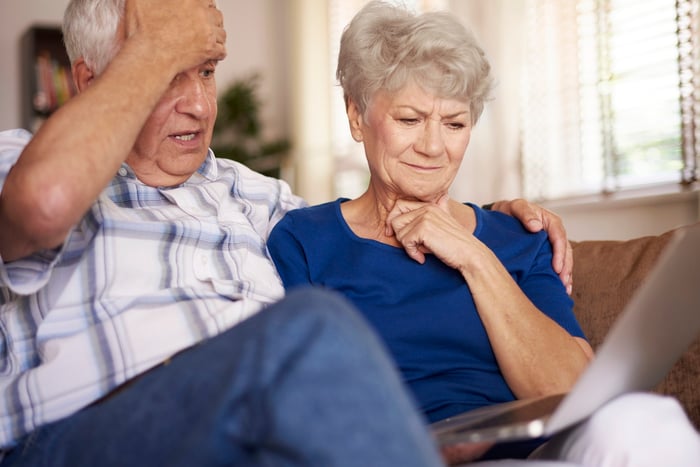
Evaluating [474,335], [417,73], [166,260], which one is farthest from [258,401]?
[417,73]

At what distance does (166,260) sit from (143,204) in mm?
148

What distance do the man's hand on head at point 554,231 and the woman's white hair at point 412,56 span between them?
0.22 m

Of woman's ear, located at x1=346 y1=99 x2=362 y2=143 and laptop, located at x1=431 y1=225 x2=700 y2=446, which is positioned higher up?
woman's ear, located at x1=346 y1=99 x2=362 y2=143

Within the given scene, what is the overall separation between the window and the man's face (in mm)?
2227

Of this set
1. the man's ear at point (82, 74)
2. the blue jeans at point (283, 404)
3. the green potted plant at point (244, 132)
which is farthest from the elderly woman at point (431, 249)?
the green potted plant at point (244, 132)

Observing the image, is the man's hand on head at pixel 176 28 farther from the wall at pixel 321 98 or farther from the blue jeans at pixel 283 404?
the wall at pixel 321 98

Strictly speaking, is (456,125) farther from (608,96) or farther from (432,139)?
(608,96)

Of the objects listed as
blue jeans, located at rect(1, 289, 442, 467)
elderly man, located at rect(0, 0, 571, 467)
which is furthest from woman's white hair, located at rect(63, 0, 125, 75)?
blue jeans, located at rect(1, 289, 442, 467)

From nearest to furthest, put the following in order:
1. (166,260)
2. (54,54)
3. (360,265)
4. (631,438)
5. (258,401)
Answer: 1. (258,401)
2. (631,438)
3. (166,260)
4. (360,265)
5. (54,54)

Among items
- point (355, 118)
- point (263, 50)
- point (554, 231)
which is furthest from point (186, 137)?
point (263, 50)

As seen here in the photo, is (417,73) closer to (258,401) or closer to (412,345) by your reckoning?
(412,345)

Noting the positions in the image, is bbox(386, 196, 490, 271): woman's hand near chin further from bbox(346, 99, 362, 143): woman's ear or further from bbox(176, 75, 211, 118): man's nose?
bbox(176, 75, 211, 118): man's nose

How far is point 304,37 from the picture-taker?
5934 millimetres

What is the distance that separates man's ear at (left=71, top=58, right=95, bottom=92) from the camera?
1518mm
